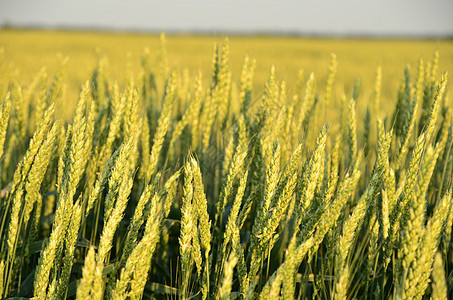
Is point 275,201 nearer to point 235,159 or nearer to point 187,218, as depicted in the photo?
point 235,159

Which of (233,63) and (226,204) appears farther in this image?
(233,63)

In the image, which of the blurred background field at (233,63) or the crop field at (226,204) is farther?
the blurred background field at (233,63)

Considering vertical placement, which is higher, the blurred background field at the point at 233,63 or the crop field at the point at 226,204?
the blurred background field at the point at 233,63

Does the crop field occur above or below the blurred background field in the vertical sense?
below

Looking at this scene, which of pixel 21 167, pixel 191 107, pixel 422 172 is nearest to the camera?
pixel 422 172

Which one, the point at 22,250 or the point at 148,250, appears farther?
the point at 22,250

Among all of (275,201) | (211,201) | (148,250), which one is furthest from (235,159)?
(211,201)

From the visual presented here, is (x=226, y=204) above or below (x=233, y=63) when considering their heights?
below

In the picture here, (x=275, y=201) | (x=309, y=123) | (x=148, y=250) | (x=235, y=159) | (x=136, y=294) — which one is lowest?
(x=136, y=294)

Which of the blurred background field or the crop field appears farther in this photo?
the blurred background field

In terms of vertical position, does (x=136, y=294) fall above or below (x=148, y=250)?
below

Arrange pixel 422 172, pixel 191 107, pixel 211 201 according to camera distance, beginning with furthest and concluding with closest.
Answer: pixel 211 201
pixel 191 107
pixel 422 172

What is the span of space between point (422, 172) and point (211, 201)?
41.4 inches

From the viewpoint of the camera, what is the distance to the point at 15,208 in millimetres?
1002
